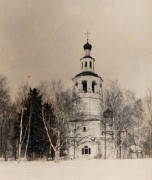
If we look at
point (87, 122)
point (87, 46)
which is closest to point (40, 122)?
point (87, 122)

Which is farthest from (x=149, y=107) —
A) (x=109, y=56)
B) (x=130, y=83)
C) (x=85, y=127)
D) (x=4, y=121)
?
(x=85, y=127)

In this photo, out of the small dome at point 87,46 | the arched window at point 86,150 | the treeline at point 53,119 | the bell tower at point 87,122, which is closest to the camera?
the small dome at point 87,46

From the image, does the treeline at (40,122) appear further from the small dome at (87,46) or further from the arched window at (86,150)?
the arched window at (86,150)

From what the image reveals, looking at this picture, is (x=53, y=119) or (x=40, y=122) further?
(x=40, y=122)

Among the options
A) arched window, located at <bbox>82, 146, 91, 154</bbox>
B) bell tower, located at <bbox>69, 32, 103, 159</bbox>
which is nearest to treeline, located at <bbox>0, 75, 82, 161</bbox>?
bell tower, located at <bbox>69, 32, 103, 159</bbox>

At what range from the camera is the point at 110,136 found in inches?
250

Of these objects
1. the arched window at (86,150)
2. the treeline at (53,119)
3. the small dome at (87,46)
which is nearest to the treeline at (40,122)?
the treeline at (53,119)

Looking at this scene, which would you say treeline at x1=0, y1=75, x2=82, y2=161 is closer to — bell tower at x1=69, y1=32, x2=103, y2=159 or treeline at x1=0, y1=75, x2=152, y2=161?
treeline at x1=0, y1=75, x2=152, y2=161

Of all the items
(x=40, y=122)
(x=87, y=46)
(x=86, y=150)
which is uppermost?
(x=87, y=46)

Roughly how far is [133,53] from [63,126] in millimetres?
1771

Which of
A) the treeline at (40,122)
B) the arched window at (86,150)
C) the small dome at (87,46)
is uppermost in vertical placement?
the small dome at (87,46)

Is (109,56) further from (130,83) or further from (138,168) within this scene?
(138,168)

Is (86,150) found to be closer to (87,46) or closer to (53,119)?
(53,119)

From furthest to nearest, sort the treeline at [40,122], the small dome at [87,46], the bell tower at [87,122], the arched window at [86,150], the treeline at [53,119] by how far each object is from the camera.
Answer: the arched window at [86,150]
the bell tower at [87,122]
the treeline at [40,122]
the treeline at [53,119]
the small dome at [87,46]
